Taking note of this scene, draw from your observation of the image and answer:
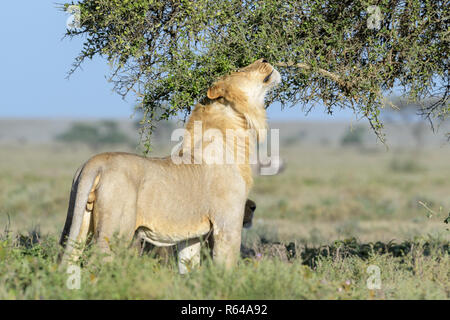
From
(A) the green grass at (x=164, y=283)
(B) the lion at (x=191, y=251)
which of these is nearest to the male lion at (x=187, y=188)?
(B) the lion at (x=191, y=251)

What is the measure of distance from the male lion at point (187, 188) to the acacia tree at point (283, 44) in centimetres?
51

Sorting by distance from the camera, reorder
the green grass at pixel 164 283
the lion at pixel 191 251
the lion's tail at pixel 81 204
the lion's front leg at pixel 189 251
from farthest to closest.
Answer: the lion's front leg at pixel 189 251, the lion at pixel 191 251, the lion's tail at pixel 81 204, the green grass at pixel 164 283

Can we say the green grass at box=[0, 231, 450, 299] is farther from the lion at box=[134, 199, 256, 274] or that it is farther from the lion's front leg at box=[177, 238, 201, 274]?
the lion's front leg at box=[177, 238, 201, 274]

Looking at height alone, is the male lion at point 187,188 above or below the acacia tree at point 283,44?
below

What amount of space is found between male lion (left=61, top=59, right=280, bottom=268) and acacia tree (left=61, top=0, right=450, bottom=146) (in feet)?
1.67

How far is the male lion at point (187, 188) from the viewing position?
6.33 meters

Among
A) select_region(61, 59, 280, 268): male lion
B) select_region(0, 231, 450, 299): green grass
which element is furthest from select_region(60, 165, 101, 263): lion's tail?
select_region(0, 231, 450, 299): green grass

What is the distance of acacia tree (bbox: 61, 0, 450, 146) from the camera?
310 inches

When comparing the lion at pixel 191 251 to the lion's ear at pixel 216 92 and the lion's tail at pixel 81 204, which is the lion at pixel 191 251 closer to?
the lion's tail at pixel 81 204

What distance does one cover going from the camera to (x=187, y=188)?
274 inches

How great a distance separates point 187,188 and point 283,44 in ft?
7.33

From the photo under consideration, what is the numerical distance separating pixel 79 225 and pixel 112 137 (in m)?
80.9

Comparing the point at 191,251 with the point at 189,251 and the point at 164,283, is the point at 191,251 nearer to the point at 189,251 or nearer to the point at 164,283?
the point at 189,251
